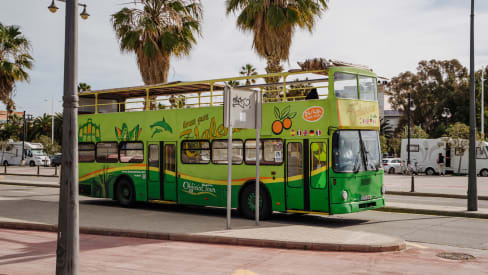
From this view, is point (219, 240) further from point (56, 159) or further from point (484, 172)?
point (56, 159)

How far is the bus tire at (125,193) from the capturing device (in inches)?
653

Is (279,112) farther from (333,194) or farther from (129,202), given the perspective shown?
(129,202)

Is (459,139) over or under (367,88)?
under

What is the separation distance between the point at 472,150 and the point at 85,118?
13418 mm

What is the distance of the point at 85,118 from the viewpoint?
18141 millimetres

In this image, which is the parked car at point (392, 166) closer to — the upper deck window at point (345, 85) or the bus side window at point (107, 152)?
the bus side window at point (107, 152)

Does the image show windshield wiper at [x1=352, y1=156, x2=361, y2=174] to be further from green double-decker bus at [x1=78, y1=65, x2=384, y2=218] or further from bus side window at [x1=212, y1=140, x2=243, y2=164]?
bus side window at [x1=212, y1=140, x2=243, y2=164]

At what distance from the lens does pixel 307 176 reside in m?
12.5

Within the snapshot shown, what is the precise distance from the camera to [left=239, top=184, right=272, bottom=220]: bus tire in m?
13.3

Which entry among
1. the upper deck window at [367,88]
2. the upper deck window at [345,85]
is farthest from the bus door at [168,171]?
the upper deck window at [367,88]

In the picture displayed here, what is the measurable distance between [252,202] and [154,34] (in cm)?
1242

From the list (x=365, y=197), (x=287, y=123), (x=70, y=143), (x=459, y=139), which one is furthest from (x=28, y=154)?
(x=70, y=143)

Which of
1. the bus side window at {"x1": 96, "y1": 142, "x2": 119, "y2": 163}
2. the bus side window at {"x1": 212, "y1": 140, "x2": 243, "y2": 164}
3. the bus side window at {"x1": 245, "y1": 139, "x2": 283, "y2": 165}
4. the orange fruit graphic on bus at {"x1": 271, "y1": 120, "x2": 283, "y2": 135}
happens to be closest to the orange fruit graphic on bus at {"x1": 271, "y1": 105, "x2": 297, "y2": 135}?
the orange fruit graphic on bus at {"x1": 271, "y1": 120, "x2": 283, "y2": 135}

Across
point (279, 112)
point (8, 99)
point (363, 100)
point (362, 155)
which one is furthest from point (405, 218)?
point (8, 99)
